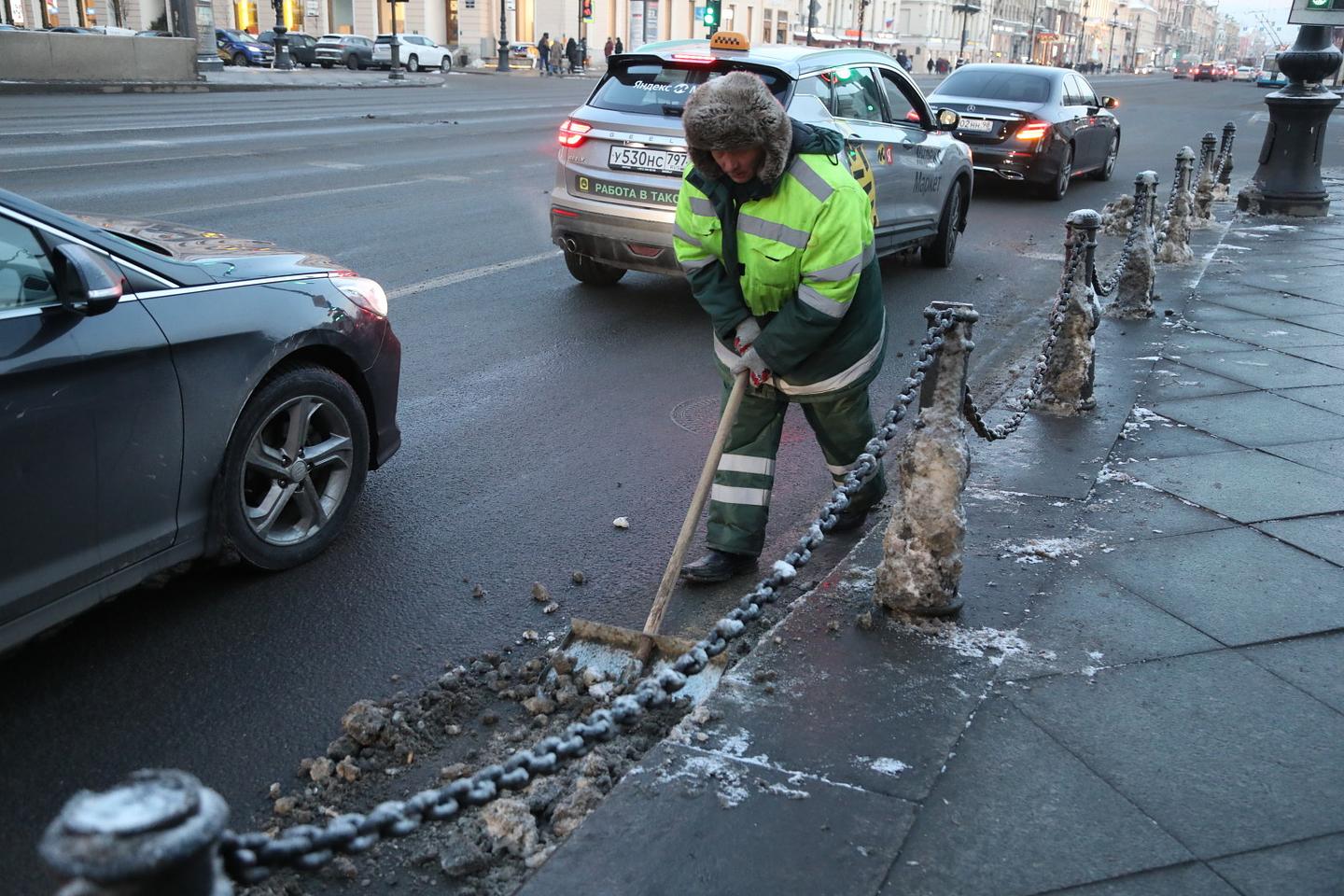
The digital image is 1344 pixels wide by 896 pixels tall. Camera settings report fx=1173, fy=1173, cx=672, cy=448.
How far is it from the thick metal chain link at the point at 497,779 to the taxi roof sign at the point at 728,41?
14.3 ft

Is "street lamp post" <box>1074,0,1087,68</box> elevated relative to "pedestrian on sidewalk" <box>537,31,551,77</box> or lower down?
elevated

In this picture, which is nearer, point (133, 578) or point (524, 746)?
point (524, 746)

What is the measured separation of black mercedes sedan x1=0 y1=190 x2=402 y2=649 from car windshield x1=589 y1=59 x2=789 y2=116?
369cm

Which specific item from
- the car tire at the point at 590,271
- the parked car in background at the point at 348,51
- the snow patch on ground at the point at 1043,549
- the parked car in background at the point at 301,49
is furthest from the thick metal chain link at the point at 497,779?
the parked car in background at the point at 301,49

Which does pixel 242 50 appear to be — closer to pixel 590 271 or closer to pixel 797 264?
pixel 590 271

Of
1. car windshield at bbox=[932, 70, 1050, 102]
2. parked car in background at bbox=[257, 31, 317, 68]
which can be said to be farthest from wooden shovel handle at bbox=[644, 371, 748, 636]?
parked car in background at bbox=[257, 31, 317, 68]

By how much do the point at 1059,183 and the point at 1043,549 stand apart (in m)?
12.1

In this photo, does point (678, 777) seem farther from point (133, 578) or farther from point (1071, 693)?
point (133, 578)

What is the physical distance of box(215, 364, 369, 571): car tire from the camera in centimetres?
371

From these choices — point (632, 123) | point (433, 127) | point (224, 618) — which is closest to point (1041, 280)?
point (632, 123)

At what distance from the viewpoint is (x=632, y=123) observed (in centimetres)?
758

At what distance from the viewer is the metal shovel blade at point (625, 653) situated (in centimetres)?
333

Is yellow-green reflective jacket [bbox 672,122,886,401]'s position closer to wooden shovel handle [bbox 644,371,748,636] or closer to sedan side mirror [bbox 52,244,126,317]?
wooden shovel handle [bbox 644,371,748,636]

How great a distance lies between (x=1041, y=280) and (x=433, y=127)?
13.9 meters
